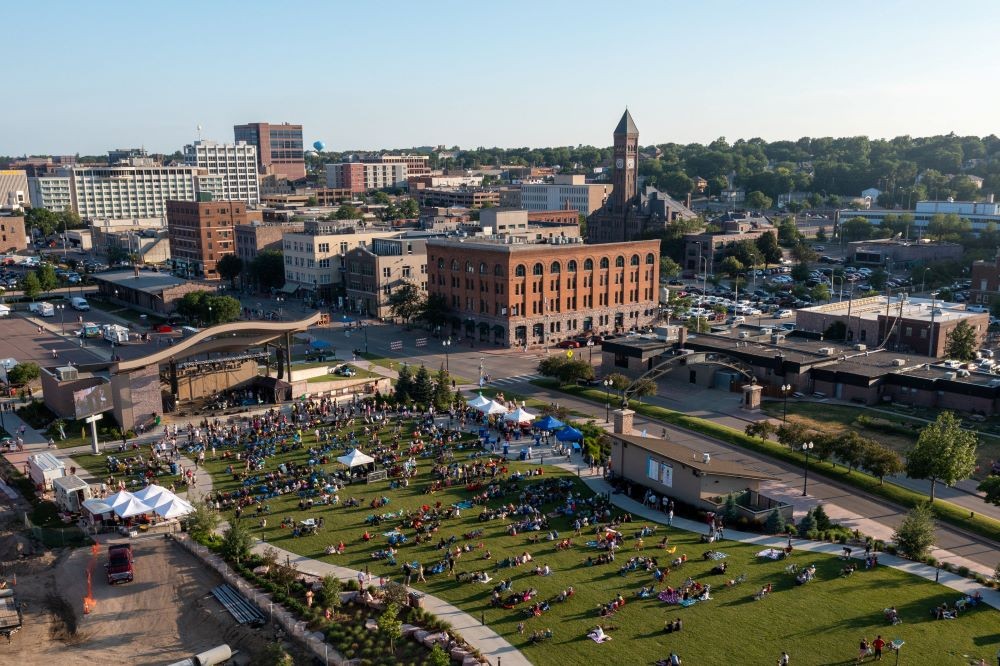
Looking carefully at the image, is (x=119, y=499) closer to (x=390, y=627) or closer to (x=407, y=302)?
(x=390, y=627)

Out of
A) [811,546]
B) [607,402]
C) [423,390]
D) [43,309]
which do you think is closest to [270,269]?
[43,309]

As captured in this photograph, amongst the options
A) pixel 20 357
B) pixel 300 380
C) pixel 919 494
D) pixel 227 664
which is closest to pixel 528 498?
pixel 227 664

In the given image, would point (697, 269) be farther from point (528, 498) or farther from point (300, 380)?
point (528, 498)

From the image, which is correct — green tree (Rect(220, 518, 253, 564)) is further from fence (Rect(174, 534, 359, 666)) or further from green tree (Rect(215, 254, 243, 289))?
green tree (Rect(215, 254, 243, 289))

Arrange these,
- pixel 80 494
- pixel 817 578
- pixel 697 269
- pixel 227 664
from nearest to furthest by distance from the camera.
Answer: pixel 227 664 → pixel 817 578 → pixel 80 494 → pixel 697 269

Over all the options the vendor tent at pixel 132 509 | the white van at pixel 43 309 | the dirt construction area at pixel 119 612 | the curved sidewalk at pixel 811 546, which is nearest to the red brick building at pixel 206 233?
the white van at pixel 43 309

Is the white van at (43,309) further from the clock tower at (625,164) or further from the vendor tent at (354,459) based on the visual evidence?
the clock tower at (625,164)
